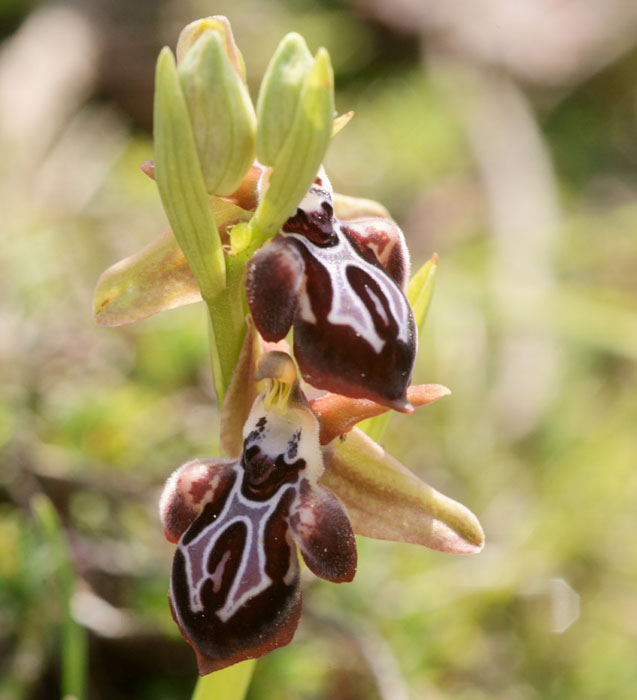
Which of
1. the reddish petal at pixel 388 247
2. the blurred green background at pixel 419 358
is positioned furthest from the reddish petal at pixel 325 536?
the blurred green background at pixel 419 358

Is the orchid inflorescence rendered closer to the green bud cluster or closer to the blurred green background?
the green bud cluster

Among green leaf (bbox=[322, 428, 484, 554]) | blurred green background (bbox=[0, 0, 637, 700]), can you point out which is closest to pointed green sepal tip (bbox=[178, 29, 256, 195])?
green leaf (bbox=[322, 428, 484, 554])

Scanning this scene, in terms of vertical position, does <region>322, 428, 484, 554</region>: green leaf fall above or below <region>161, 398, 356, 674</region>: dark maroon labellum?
below

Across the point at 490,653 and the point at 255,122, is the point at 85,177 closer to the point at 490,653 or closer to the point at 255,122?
the point at 490,653

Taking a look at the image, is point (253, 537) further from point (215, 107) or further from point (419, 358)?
point (419, 358)

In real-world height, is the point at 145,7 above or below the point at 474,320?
above

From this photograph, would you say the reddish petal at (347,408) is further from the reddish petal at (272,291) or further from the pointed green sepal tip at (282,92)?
the pointed green sepal tip at (282,92)

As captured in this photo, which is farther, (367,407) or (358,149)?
(358,149)

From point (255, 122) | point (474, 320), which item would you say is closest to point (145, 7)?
point (474, 320)

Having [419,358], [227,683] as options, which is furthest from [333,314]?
Answer: [419,358]
